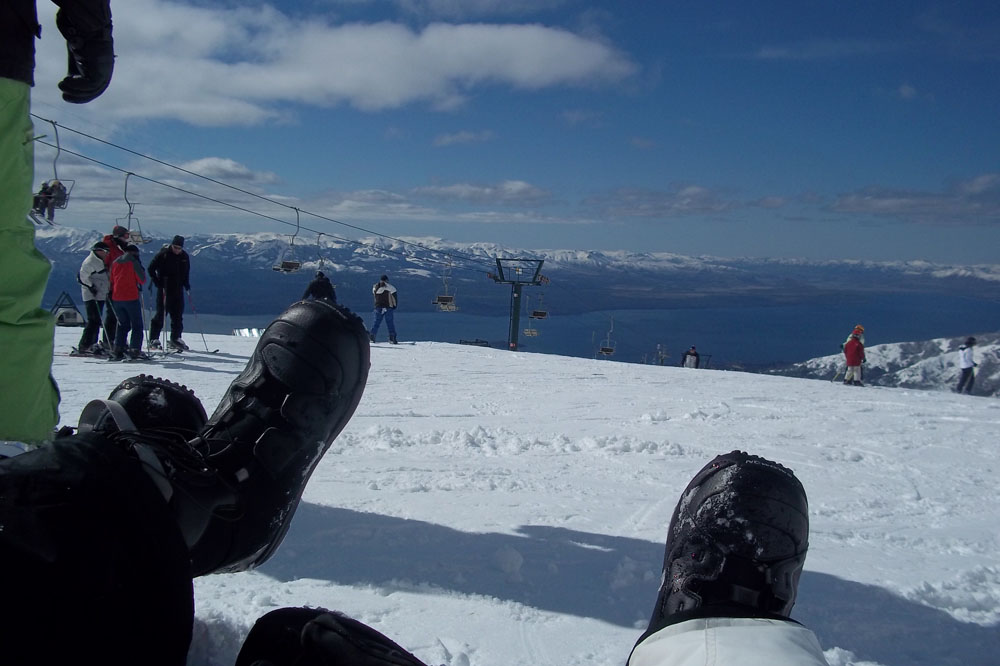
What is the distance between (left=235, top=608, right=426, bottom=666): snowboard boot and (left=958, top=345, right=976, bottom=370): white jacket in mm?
18302

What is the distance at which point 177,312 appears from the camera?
9492 mm

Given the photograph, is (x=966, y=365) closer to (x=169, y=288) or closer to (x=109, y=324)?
(x=169, y=288)

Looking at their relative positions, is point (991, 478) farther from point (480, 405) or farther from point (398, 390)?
point (398, 390)

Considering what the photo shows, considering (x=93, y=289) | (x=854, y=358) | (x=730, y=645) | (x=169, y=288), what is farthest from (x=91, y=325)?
(x=854, y=358)

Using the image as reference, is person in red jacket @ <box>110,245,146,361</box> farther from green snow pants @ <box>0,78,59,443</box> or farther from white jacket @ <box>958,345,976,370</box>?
white jacket @ <box>958,345,976,370</box>

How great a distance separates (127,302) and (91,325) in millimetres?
1092

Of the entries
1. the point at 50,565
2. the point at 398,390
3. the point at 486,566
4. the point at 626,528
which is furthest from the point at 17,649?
the point at 398,390

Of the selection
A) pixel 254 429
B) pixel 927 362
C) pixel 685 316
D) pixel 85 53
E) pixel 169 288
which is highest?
pixel 85 53

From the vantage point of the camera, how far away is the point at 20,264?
1.27 meters

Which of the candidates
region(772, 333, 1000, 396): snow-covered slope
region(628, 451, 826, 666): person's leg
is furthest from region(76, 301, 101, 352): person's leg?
region(772, 333, 1000, 396): snow-covered slope

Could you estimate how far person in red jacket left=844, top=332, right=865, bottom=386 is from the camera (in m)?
12.2

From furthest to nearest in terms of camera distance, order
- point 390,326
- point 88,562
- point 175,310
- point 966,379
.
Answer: point 966,379, point 390,326, point 175,310, point 88,562

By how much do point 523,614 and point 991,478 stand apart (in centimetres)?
431

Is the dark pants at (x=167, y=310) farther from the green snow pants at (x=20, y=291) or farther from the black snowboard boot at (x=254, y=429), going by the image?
the green snow pants at (x=20, y=291)
